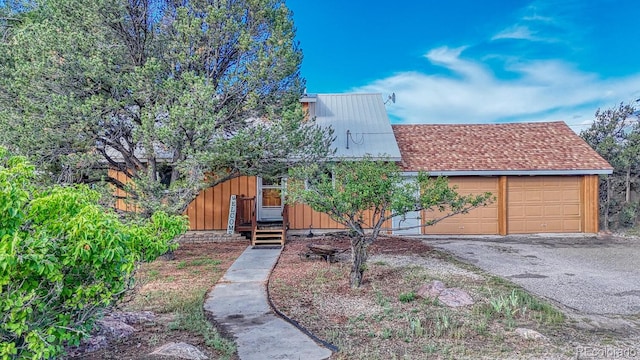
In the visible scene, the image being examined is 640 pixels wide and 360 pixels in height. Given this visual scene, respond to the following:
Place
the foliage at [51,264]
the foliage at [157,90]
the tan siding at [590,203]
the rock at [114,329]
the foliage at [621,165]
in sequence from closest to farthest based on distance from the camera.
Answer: the foliage at [51,264], the rock at [114,329], the foliage at [157,90], the tan siding at [590,203], the foliage at [621,165]

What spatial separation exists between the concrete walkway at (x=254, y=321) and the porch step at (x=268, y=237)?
306cm

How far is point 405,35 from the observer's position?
16875 millimetres

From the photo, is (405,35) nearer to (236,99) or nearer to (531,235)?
(531,235)

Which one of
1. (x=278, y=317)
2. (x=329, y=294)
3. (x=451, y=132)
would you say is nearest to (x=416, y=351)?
(x=278, y=317)

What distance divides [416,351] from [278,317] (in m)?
1.86

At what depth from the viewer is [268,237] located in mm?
11117

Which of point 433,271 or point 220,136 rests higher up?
point 220,136

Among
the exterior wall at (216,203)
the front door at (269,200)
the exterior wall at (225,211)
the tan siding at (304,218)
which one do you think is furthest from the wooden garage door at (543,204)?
the exterior wall at (216,203)

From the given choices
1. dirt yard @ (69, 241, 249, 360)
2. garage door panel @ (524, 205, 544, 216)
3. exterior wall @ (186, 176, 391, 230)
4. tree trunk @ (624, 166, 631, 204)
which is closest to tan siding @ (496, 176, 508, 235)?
garage door panel @ (524, 205, 544, 216)

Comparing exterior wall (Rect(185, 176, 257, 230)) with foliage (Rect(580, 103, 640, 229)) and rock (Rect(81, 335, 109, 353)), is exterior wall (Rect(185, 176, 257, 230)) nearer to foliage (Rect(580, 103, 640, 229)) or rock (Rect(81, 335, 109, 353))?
rock (Rect(81, 335, 109, 353))

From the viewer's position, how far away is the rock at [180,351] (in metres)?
3.57

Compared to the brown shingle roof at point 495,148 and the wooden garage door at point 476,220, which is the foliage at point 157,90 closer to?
the brown shingle roof at point 495,148

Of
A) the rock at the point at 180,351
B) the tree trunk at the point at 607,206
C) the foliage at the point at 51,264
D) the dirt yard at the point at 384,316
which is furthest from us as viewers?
the tree trunk at the point at 607,206

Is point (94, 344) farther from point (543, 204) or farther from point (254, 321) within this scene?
point (543, 204)
